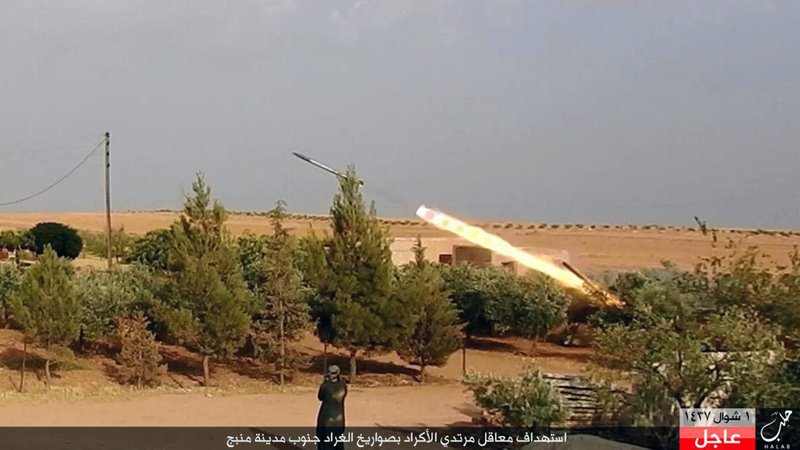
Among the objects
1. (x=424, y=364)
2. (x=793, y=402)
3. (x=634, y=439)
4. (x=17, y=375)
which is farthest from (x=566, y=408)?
(x=17, y=375)

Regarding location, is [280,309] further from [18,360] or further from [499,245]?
[499,245]

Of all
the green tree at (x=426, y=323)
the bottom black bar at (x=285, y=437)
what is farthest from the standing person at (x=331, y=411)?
the green tree at (x=426, y=323)

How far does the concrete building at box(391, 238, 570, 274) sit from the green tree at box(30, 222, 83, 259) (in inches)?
634

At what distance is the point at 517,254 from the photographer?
110 ft

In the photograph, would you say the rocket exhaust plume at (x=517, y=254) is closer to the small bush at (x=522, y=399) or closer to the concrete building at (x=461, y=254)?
the concrete building at (x=461, y=254)

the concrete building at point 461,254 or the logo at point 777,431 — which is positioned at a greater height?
the concrete building at point 461,254

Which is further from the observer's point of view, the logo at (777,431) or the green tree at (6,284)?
the green tree at (6,284)

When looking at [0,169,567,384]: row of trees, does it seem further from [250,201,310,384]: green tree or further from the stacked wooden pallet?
the stacked wooden pallet

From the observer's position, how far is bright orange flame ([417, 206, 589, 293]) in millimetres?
25750

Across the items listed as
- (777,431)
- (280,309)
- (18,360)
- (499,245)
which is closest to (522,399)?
(777,431)

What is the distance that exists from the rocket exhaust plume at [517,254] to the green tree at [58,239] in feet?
71.1

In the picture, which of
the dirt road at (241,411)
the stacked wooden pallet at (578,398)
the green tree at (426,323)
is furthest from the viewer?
the green tree at (426,323)

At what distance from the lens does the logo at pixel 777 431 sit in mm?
11469

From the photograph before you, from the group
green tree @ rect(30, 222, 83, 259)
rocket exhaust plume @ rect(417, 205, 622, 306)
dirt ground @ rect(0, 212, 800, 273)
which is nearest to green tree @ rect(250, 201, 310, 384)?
rocket exhaust plume @ rect(417, 205, 622, 306)
